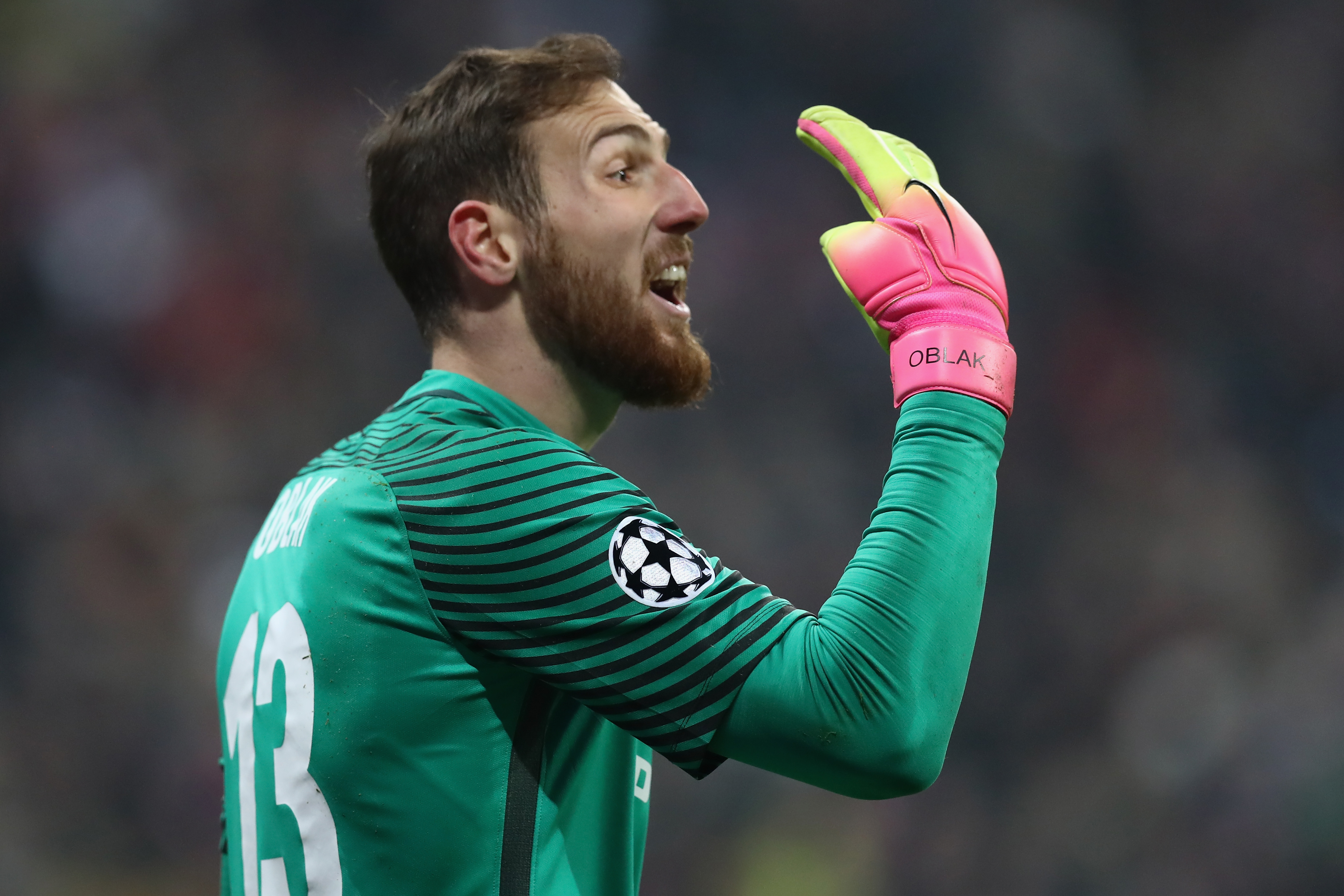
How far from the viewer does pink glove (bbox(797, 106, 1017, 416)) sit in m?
1.53

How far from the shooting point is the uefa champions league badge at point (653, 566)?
1354mm

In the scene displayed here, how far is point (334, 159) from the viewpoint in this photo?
19.3 feet

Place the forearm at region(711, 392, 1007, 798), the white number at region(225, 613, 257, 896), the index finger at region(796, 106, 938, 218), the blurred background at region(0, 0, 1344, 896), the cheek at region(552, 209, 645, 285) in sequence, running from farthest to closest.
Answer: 1. the blurred background at region(0, 0, 1344, 896)
2. the cheek at region(552, 209, 645, 285)
3. the index finger at region(796, 106, 938, 218)
4. the white number at region(225, 613, 257, 896)
5. the forearm at region(711, 392, 1007, 798)

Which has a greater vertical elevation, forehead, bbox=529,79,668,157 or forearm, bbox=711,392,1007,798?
forehead, bbox=529,79,668,157

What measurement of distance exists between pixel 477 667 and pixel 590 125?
0.95 metres

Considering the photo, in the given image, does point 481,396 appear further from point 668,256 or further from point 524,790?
point 524,790

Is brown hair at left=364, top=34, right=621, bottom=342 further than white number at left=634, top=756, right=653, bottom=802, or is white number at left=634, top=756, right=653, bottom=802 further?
brown hair at left=364, top=34, right=621, bottom=342

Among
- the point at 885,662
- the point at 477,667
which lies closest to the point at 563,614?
the point at 477,667

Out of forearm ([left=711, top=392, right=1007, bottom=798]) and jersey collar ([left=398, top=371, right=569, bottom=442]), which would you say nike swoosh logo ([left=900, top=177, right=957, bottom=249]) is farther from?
jersey collar ([left=398, top=371, right=569, bottom=442])

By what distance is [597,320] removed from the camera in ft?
6.06

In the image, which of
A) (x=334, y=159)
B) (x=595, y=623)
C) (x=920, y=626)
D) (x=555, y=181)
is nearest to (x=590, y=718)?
(x=595, y=623)

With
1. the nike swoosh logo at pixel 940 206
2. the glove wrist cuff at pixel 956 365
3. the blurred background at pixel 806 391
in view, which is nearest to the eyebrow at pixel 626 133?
the nike swoosh logo at pixel 940 206

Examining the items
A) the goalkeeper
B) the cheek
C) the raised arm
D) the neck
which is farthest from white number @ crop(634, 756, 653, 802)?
the cheek

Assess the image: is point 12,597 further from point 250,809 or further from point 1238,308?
point 1238,308
